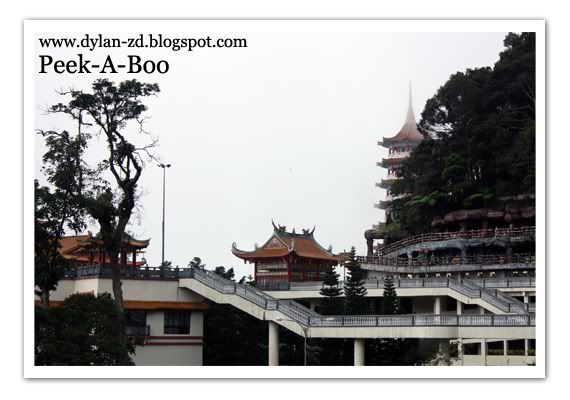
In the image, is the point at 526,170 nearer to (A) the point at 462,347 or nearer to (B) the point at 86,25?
(A) the point at 462,347

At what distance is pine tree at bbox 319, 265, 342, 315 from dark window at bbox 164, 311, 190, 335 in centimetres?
628

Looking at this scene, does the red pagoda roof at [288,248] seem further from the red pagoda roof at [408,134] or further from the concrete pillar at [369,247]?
the red pagoda roof at [408,134]

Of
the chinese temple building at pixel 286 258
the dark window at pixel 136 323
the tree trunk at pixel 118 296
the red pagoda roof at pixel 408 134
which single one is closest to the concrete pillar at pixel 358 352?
the tree trunk at pixel 118 296

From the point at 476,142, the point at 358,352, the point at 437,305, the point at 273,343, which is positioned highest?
the point at 476,142

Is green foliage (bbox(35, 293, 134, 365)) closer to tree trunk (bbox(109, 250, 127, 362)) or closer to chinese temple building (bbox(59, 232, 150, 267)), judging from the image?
tree trunk (bbox(109, 250, 127, 362))

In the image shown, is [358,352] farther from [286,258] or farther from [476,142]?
[476,142]

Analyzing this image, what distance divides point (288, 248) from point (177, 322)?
13.7 meters

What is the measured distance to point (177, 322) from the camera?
45938 millimetres

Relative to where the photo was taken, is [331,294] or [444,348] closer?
[444,348]

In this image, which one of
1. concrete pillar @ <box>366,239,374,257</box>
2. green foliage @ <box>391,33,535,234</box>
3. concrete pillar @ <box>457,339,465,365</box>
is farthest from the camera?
concrete pillar @ <box>366,239,374,257</box>

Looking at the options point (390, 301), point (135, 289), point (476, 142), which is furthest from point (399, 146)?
point (135, 289)

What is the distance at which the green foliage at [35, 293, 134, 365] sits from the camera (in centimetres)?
3325

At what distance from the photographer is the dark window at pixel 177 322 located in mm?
45688

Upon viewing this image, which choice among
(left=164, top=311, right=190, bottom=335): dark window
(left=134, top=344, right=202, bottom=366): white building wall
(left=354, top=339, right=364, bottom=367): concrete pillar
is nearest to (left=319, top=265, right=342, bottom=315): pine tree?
(left=134, top=344, right=202, bottom=366): white building wall
